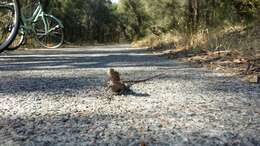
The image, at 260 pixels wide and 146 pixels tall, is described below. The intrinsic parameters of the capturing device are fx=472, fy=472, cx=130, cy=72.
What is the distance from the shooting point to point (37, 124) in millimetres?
2535

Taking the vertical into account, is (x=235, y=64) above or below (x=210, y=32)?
below

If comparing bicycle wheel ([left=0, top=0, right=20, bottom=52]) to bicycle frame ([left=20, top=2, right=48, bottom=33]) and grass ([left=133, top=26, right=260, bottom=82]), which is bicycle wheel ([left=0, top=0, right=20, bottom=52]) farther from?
bicycle frame ([left=20, top=2, right=48, bottom=33])

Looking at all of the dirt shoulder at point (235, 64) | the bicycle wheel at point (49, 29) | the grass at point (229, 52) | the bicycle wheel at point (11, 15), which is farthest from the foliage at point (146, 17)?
the bicycle wheel at point (11, 15)

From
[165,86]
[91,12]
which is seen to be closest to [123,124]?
[165,86]

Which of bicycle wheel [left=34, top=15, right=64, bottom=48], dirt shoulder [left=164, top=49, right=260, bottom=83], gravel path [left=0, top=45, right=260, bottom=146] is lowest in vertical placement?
dirt shoulder [left=164, top=49, right=260, bottom=83]

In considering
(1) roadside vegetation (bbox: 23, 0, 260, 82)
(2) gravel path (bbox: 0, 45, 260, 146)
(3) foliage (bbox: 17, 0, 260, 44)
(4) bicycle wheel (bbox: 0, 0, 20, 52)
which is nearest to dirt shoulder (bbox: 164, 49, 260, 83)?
(1) roadside vegetation (bbox: 23, 0, 260, 82)

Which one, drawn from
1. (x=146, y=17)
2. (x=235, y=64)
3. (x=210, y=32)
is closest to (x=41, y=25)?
(x=210, y=32)

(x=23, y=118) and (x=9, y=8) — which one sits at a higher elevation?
(x=9, y=8)

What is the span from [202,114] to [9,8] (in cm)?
279

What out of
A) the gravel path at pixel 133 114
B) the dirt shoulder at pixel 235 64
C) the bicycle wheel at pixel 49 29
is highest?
the bicycle wheel at pixel 49 29

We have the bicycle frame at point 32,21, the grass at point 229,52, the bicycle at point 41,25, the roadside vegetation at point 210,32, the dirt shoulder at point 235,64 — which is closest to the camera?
the dirt shoulder at point 235,64

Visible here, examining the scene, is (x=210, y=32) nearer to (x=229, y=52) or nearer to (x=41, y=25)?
(x=229, y=52)

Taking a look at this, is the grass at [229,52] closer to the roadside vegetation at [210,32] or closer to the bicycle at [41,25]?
the roadside vegetation at [210,32]

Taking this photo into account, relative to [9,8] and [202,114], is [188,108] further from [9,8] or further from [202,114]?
[9,8]
